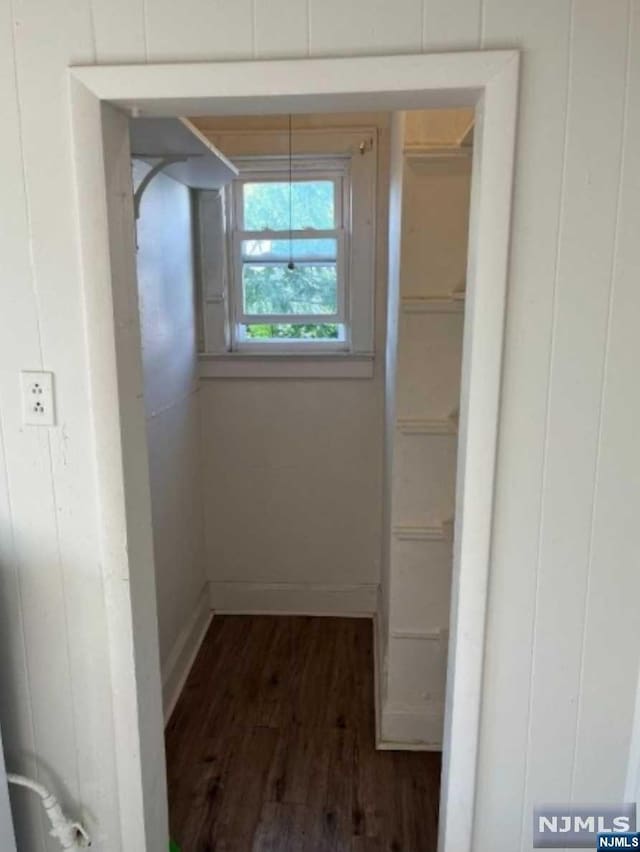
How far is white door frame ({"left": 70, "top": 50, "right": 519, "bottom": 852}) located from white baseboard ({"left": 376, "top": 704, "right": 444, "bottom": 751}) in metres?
0.75

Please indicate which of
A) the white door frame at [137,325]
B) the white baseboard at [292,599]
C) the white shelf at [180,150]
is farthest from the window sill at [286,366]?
the white door frame at [137,325]

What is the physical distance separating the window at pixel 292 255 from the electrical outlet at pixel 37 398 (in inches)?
68.2

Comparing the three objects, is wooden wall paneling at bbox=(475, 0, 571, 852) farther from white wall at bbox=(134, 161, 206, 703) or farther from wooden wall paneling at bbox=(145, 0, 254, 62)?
white wall at bbox=(134, 161, 206, 703)

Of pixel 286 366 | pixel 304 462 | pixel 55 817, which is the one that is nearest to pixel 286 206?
pixel 286 366

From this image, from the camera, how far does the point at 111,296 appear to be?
1210 millimetres

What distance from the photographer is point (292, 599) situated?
10.2 ft

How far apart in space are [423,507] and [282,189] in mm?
1628

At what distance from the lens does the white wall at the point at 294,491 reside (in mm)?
2934

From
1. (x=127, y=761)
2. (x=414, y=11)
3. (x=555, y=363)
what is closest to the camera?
(x=414, y=11)

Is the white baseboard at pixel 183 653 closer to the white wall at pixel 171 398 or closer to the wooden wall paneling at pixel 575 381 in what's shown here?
the white wall at pixel 171 398

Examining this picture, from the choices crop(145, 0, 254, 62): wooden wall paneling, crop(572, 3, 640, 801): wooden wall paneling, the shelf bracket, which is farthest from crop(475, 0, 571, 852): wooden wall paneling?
the shelf bracket

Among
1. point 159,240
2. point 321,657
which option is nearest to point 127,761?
point 321,657

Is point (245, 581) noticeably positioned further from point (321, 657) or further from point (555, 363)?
point (555, 363)

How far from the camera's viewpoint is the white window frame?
2.70m
